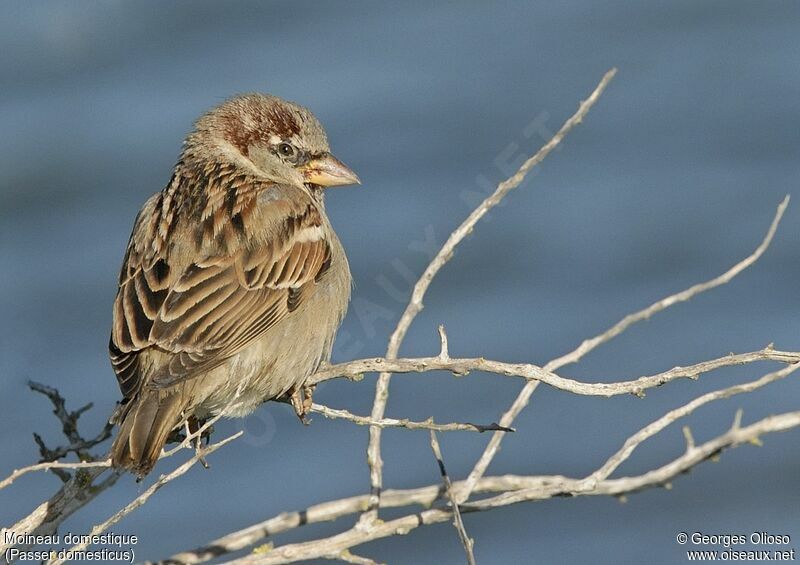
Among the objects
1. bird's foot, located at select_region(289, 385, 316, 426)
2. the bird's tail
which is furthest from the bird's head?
the bird's tail

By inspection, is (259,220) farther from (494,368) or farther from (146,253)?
(494,368)

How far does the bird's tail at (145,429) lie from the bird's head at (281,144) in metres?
1.58

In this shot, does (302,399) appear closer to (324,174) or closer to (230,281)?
(230,281)

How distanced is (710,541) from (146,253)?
146 inches

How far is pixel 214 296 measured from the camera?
5367mm

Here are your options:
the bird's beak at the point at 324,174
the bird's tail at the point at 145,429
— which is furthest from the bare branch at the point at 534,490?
the bird's beak at the point at 324,174

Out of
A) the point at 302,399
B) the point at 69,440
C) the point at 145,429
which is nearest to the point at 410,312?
the point at 302,399

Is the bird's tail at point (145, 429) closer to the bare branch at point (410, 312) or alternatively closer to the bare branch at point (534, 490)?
the bare branch at point (534, 490)

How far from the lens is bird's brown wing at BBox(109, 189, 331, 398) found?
511 centimetres

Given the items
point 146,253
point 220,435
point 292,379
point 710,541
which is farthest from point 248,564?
point 710,541

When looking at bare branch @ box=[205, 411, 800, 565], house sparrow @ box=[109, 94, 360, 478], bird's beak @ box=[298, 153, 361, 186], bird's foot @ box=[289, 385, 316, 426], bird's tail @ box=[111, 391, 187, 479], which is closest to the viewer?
bare branch @ box=[205, 411, 800, 565]

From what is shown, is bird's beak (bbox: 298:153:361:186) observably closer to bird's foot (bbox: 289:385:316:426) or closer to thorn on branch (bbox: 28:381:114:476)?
bird's foot (bbox: 289:385:316:426)

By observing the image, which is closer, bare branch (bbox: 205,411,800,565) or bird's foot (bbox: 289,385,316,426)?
bare branch (bbox: 205,411,800,565)

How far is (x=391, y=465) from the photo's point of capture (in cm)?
856
